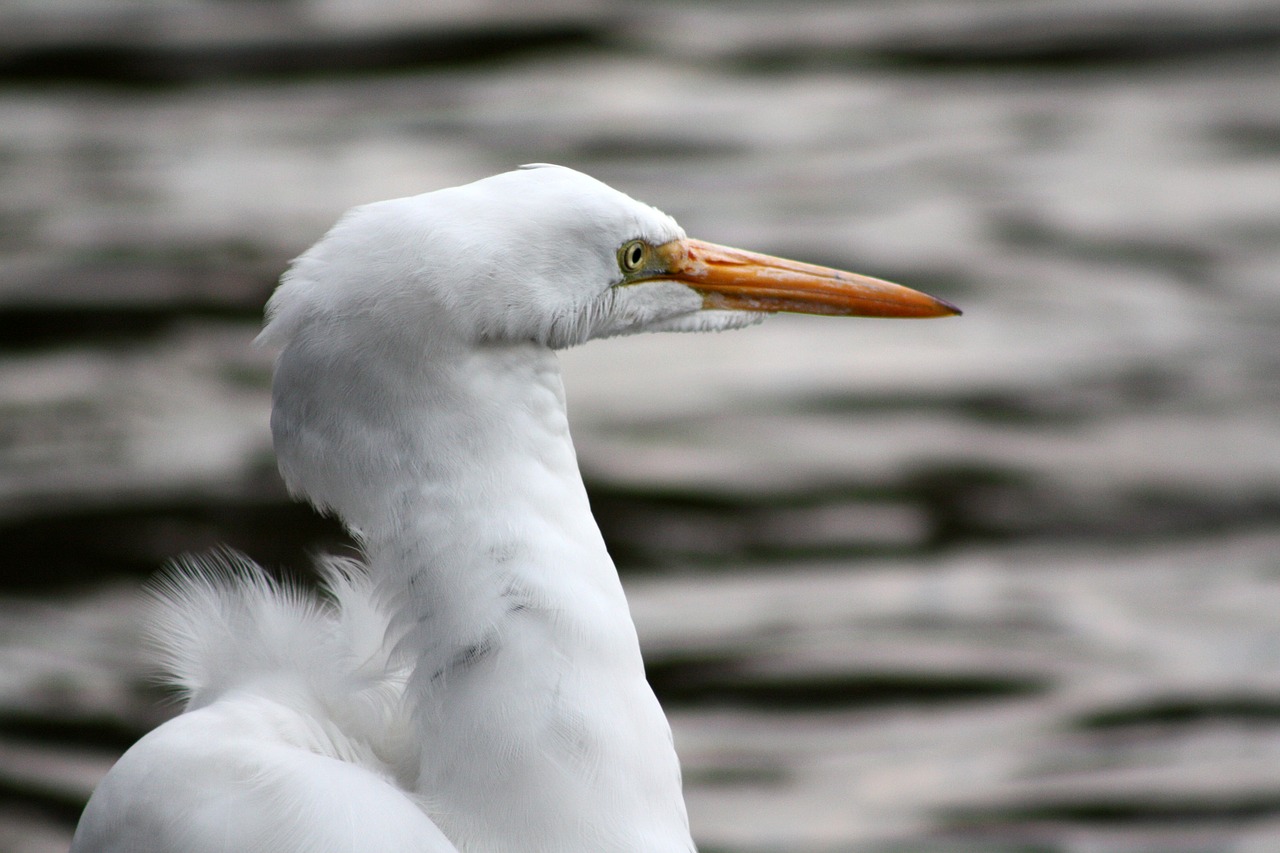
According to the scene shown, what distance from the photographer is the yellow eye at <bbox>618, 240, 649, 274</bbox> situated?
2.06 meters

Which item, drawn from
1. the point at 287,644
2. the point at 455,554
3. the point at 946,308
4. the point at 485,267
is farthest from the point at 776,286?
the point at 287,644

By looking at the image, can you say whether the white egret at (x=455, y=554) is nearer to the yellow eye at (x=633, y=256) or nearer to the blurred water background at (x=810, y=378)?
the yellow eye at (x=633, y=256)

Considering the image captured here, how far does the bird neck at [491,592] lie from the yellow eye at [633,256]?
0.57 ft

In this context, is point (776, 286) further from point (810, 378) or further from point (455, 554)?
point (810, 378)

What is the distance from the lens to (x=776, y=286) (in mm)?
2264

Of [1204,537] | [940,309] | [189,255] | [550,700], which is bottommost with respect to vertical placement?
[550,700]

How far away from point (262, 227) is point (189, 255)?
1.26 feet

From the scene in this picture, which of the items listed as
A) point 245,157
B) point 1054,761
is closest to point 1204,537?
point 1054,761

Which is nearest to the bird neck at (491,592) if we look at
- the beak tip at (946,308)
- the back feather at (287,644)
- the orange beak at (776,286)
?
the back feather at (287,644)

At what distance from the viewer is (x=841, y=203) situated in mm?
7668

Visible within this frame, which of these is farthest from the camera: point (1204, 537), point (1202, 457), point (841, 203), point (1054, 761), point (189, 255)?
point (841, 203)

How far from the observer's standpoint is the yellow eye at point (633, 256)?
6.77 feet

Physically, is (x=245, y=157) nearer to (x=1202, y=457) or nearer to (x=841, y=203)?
(x=841, y=203)

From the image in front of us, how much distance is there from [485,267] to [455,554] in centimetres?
36
